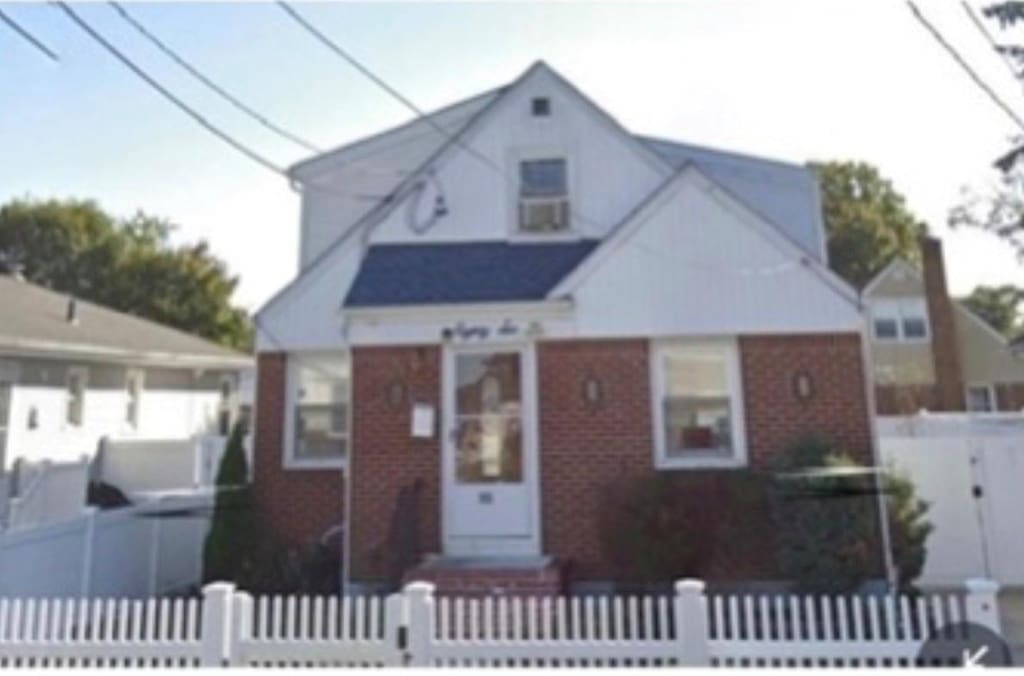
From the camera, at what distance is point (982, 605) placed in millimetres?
5664

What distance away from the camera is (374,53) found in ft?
25.8

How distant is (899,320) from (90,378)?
26.5m

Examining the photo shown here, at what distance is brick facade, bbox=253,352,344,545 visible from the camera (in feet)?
37.0

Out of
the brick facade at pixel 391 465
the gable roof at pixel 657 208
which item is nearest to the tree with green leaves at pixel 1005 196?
the gable roof at pixel 657 208

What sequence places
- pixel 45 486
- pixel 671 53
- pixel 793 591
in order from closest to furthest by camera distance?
pixel 671 53, pixel 793 591, pixel 45 486

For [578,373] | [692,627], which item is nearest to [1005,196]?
[578,373]

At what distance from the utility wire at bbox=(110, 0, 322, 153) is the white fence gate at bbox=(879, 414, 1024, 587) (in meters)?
8.21

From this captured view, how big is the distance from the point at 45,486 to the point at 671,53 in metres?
12.0

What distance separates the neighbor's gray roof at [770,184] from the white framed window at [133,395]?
12595 millimetres

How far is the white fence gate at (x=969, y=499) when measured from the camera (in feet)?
36.2

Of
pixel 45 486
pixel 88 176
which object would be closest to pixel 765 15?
pixel 88 176

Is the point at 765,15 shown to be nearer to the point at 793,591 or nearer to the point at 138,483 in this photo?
the point at 793,591

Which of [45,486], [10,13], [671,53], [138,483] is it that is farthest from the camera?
[138,483]

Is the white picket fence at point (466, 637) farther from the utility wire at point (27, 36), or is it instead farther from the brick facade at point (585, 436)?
the utility wire at point (27, 36)
